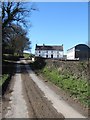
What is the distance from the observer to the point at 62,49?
13850 cm

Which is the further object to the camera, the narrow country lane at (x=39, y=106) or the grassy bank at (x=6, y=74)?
the grassy bank at (x=6, y=74)

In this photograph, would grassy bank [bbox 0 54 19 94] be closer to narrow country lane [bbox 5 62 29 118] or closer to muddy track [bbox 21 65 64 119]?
narrow country lane [bbox 5 62 29 118]

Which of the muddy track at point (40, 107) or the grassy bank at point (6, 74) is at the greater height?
the grassy bank at point (6, 74)

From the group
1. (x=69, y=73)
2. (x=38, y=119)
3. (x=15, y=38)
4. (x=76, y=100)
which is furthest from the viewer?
(x=15, y=38)

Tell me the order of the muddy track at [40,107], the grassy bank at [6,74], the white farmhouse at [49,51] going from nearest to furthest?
the muddy track at [40,107] < the grassy bank at [6,74] < the white farmhouse at [49,51]

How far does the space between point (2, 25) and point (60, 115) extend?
38.0 metres

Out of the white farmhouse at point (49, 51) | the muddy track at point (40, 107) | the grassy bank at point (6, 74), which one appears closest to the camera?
the muddy track at point (40, 107)

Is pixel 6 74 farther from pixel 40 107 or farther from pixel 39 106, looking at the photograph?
pixel 40 107

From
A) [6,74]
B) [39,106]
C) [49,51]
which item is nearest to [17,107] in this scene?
[39,106]

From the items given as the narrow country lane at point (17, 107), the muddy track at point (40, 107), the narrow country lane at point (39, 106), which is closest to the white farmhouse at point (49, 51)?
the narrow country lane at point (39, 106)

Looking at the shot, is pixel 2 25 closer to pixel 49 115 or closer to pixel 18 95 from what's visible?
pixel 18 95

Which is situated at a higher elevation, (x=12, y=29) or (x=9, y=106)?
(x=12, y=29)

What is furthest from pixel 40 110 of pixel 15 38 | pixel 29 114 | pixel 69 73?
pixel 15 38

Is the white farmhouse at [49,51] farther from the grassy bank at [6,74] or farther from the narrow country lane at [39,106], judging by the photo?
the narrow country lane at [39,106]
